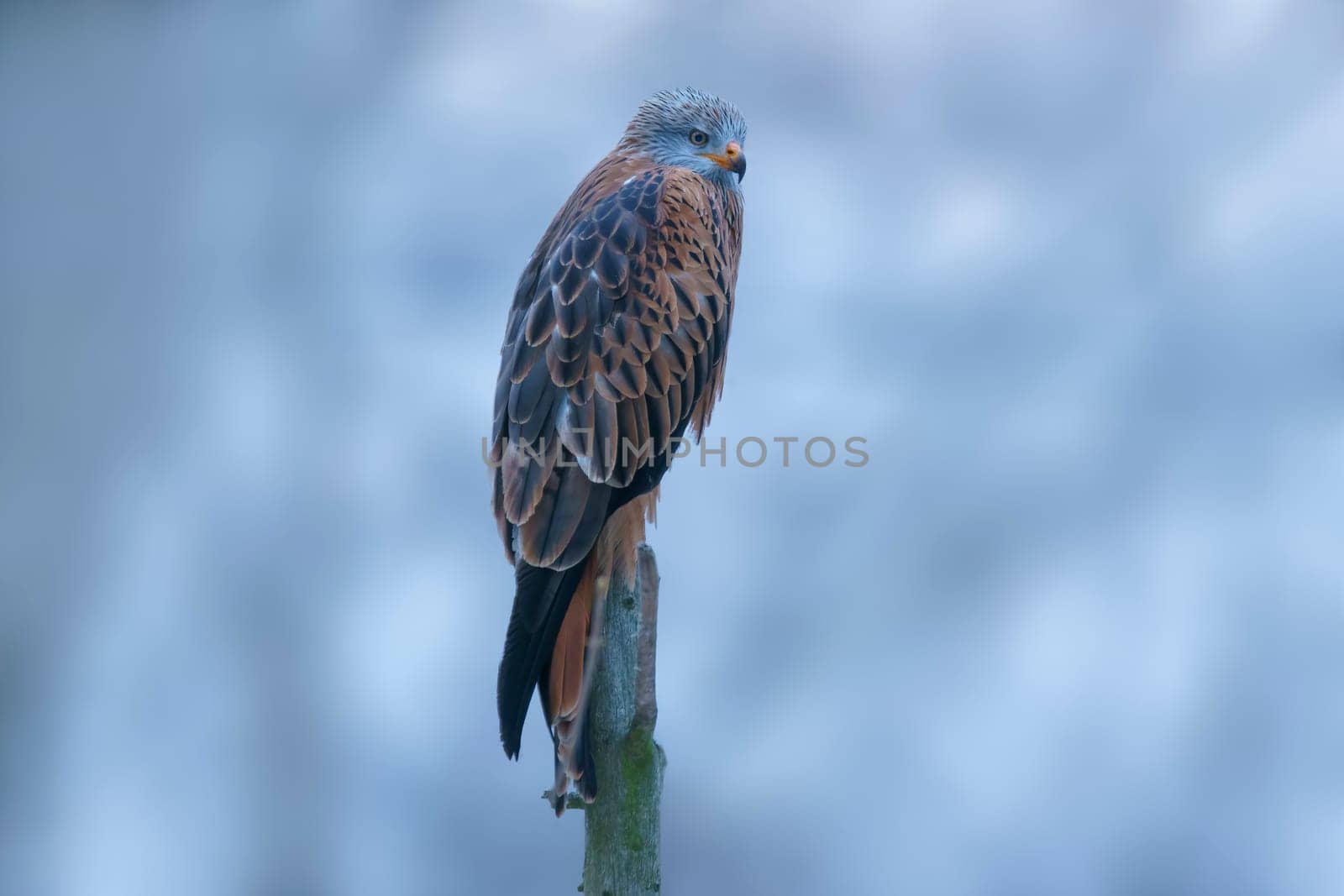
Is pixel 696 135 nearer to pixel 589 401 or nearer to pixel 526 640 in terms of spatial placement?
pixel 589 401

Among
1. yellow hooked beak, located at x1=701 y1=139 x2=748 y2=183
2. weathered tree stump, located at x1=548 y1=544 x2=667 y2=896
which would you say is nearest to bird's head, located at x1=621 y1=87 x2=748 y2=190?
yellow hooked beak, located at x1=701 y1=139 x2=748 y2=183

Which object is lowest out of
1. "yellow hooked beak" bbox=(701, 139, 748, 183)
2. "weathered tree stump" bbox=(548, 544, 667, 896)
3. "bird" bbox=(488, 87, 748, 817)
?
"weathered tree stump" bbox=(548, 544, 667, 896)

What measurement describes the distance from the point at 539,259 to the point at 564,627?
137cm

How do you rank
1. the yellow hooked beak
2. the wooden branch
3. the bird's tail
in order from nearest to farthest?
1. the bird's tail
2. the wooden branch
3. the yellow hooked beak

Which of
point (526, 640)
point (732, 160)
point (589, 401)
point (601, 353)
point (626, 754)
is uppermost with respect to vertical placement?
point (732, 160)

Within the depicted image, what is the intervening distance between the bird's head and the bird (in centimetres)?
26

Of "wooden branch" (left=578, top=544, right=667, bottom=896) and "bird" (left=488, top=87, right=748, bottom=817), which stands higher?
"bird" (left=488, top=87, right=748, bottom=817)

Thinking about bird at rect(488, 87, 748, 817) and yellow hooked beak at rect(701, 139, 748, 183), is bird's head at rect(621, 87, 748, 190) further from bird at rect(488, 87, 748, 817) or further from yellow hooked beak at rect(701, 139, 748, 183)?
bird at rect(488, 87, 748, 817)

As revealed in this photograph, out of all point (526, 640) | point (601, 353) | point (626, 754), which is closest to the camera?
point (526, 640)

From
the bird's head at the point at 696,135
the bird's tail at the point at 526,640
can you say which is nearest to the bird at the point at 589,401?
the bird's tail at the point at 526,640

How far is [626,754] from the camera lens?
2.98 metres

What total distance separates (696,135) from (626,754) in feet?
7.98

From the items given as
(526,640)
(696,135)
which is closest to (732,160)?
(696,135)

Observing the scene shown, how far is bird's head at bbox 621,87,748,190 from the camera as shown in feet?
12.7
